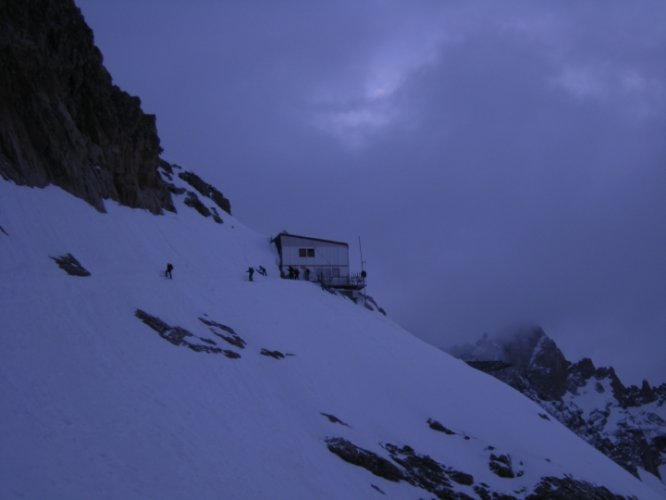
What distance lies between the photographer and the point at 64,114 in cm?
3850

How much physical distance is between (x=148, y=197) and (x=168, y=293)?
1968cm

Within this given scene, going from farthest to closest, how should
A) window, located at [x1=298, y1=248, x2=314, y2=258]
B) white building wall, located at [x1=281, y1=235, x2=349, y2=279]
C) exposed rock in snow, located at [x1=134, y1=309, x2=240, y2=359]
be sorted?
window, located at [x1=298, y1=248, x2=314, y2=258] < white building wall, located at [x1=281, y1=235, x2=349, y2=279] < exposed rock in snow, located at [x1=134, y1=309, x2=240, y2=359]

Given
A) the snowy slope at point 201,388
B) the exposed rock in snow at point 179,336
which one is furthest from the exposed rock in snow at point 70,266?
the exposed rock in snow at point 179,336

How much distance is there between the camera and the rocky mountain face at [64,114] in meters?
34.6

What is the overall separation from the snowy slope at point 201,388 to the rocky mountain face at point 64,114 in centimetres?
187

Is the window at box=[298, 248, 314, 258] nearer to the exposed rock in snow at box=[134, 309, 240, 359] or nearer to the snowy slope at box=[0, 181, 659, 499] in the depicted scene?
the snowy slope at box=[0, 181, 659, 499]

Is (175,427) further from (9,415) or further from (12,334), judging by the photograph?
(12,334)

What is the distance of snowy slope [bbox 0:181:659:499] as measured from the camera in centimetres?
1502

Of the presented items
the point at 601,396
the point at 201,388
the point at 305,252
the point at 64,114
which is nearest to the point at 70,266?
the point at 201,388

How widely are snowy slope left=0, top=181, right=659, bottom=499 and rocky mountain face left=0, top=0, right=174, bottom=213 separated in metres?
1.87

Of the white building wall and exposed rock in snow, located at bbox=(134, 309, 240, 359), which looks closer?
exposed rock in snow, located at bbox=(134, 309, 240, 359)

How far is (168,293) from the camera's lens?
30.5m

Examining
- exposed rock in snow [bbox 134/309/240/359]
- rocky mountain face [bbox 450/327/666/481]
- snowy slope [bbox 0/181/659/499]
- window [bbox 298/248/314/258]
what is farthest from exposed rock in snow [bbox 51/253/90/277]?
rocky mountain face [bbox 450/327/666/481]

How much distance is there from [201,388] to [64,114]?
25.5 meters
